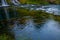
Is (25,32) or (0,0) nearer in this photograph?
(25,32)

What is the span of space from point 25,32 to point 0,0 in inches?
871

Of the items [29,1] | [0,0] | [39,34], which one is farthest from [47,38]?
[29,1]

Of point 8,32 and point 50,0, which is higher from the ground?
point 8,32

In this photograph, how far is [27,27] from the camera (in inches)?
586

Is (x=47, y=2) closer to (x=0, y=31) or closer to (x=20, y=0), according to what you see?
(x=20, y=0)

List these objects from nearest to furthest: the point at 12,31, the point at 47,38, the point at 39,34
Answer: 1. the point at 47,38
2. the point at 39,34
3. the point at 12,31

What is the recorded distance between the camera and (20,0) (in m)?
37.3

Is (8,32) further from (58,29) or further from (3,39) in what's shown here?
(58,29)

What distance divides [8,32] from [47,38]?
9.91 feet

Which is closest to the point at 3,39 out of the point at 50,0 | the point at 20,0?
the point at 20,0

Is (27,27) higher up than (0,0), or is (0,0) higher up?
(27,27)

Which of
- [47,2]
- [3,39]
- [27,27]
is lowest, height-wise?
[47,2]

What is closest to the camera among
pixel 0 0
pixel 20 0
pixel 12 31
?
pixel 12 31

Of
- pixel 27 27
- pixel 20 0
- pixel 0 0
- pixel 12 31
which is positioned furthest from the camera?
pixel 20 0
